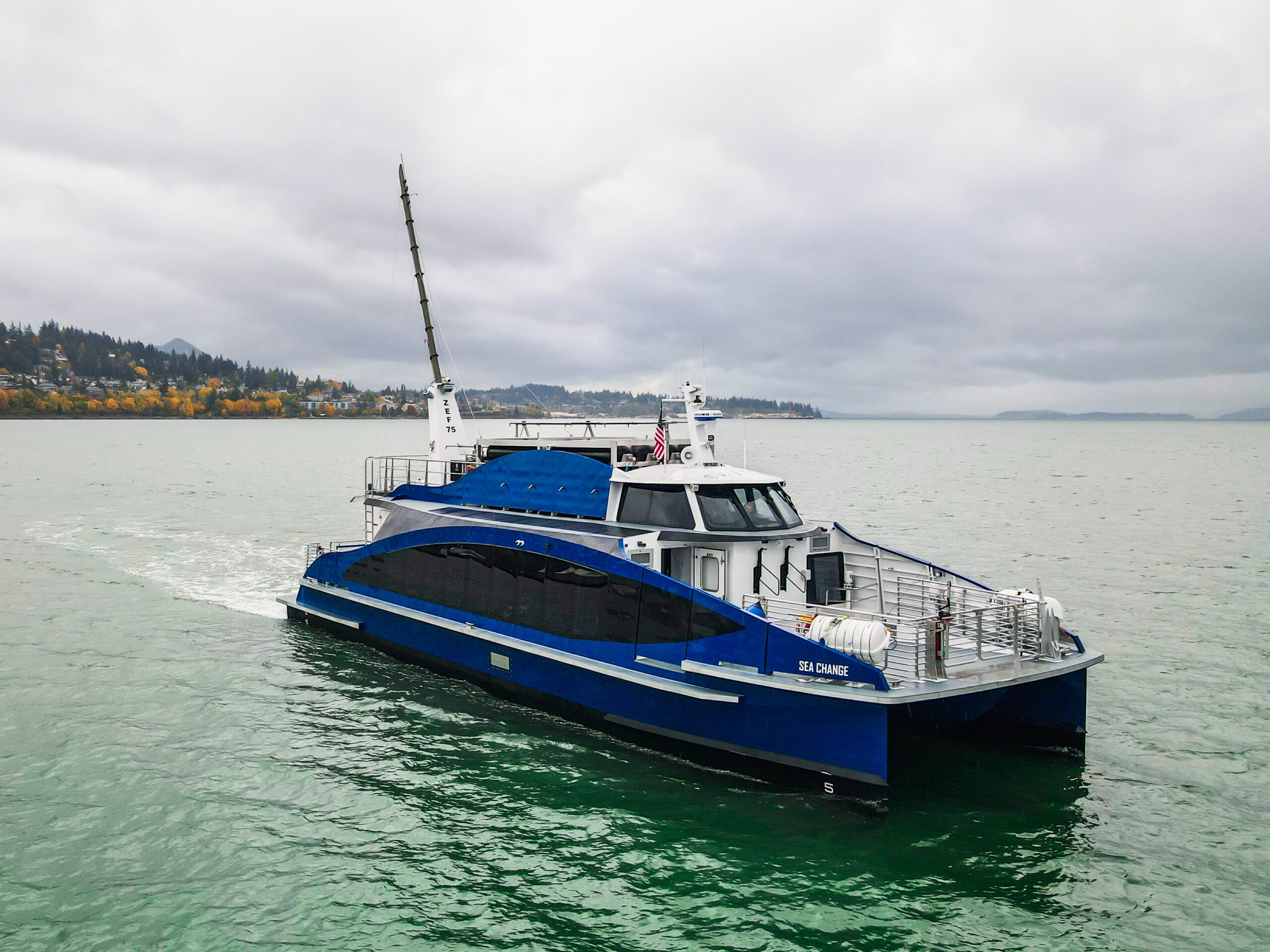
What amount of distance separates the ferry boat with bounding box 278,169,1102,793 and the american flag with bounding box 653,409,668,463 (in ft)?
0.17

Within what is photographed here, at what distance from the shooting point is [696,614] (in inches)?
458

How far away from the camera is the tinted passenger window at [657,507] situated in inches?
524

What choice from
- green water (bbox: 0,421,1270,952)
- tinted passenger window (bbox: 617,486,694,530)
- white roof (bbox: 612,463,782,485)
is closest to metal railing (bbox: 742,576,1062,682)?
green water (bbox: 0,421,1270,952)

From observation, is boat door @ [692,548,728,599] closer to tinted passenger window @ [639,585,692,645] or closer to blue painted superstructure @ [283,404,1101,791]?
blue painted superstructure @ [283,404,1101,791]

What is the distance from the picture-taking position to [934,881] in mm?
9297

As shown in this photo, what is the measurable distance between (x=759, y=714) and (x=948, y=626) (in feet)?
9.06

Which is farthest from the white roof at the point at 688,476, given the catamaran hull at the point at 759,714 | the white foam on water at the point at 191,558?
the white foam on water at the point at 191,558

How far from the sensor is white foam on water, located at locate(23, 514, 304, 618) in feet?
76.4

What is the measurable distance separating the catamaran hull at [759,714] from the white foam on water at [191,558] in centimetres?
976

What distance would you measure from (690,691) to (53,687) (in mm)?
12297

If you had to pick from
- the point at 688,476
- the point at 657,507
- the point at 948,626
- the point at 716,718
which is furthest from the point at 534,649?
the point at 948,626

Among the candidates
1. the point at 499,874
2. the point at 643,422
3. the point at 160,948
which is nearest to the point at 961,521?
the point at 643,422

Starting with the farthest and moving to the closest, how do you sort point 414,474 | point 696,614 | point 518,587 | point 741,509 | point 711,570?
point 414,474 → point 518,587 → point 741,509 → point 711,570 → point 696,614

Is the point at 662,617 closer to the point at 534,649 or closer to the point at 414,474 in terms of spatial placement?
the point at 534,649
